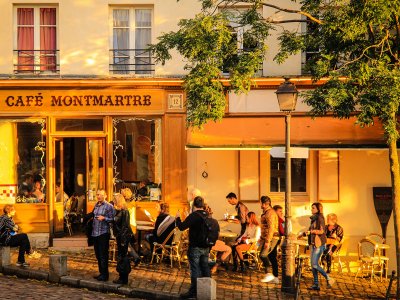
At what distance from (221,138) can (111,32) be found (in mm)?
4043

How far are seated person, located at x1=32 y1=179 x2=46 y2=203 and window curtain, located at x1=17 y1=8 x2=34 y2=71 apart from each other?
2.87 m

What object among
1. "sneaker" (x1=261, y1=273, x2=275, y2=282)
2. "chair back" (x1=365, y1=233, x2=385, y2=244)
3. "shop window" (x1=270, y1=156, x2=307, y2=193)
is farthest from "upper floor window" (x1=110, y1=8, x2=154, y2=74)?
"chair back" (x1=365, y1=233, x2=385, y2=244)

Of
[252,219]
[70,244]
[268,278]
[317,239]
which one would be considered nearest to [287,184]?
[317,239]

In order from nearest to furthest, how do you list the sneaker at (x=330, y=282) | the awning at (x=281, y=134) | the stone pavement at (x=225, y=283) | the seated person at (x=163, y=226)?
1. the stone pavement at (x=225, y=283)
2. the sneaker at (x=330, y=282)
3. the seated person at (x=163, y=226)
4. the awning at (x=281, y=134)

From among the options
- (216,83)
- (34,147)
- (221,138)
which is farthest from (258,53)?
(34,147)

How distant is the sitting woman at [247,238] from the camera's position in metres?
18.3

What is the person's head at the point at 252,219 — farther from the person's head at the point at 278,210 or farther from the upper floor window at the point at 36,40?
the upper floor window at the point at 36,40

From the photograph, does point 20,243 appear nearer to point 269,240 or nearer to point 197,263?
point 197,263

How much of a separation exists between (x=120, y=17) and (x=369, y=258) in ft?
28.3

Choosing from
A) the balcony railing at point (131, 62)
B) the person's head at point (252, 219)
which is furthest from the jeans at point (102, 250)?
the balcony railing at point (131, 62)

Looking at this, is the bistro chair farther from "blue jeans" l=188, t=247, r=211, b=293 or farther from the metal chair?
the metal chair

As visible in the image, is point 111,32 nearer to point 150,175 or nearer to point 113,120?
point 113,120

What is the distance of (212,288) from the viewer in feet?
47.7

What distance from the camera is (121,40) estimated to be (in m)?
21.2
